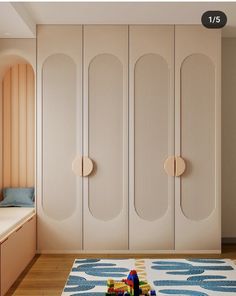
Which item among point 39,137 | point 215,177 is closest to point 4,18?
point 39,137

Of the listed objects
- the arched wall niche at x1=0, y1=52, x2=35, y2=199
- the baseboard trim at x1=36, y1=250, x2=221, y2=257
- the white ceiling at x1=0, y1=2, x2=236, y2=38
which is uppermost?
the white ceiling at x1=0, y1=2, x2=236, y2=38

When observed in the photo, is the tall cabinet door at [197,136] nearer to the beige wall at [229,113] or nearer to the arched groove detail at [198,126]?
the arched groove detail at [198,126]

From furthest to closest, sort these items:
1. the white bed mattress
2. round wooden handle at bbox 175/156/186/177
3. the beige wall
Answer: the beige wall, round wooden handle at bbox 175/156/186/177, the white bed mattress

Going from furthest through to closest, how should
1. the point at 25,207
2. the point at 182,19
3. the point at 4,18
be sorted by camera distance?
the point at 25,207 → the point at 182,19 → the point at 4,18

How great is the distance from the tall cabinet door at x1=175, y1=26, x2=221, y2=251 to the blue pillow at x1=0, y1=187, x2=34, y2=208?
162cm

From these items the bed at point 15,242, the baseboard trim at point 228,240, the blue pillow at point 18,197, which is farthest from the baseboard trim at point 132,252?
the baseboard trim at point 228,240

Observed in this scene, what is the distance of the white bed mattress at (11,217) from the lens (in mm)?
4352

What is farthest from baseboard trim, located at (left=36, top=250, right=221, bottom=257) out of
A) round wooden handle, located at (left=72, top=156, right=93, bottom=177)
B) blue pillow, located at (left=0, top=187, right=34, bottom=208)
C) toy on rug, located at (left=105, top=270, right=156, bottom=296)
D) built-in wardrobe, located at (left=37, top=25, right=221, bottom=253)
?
toy on rug, located at (left=105, top=270, right=156, bottom=296)

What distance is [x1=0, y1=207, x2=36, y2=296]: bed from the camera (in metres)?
4.16

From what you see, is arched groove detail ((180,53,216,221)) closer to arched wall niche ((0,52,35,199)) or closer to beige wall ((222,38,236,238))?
beige wall ((222,38,236,238))

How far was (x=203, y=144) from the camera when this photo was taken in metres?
5.69

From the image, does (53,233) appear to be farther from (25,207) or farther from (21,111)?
(21,111)

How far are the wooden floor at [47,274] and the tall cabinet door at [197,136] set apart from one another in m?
0.30

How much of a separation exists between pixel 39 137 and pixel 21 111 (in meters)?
0.66
